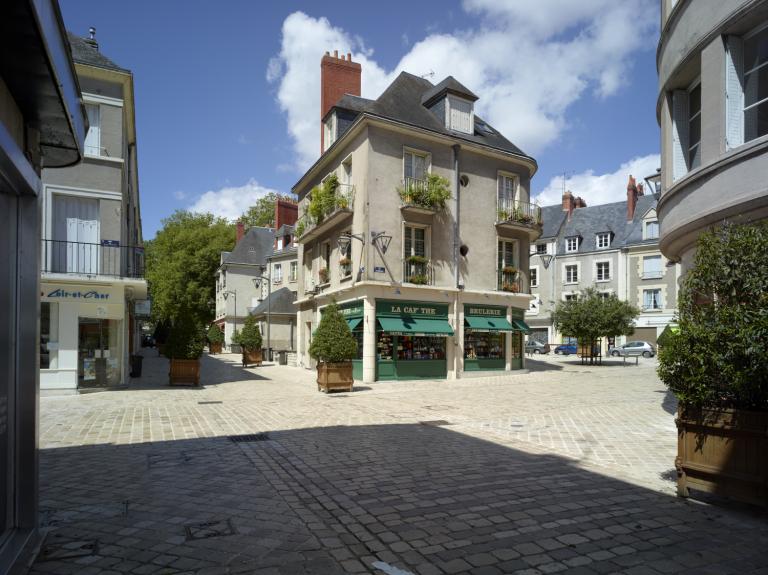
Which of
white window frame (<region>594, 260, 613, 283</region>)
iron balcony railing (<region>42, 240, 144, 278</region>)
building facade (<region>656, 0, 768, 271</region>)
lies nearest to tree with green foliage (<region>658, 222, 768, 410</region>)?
building facade (<region>656, 0, 768, 271</region>)

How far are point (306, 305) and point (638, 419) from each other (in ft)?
60.4

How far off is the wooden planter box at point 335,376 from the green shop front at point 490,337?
723 centimetres

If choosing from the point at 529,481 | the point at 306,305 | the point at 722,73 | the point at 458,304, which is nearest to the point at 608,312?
the point at 458,304

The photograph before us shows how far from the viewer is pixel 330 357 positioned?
15922 mm

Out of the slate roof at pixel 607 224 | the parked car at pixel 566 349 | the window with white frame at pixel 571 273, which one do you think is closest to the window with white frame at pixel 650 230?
the slate roof at pixel 607 224

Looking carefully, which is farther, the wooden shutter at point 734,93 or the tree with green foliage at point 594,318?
the tree with green foliage at point 594,318

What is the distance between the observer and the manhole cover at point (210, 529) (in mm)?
4398

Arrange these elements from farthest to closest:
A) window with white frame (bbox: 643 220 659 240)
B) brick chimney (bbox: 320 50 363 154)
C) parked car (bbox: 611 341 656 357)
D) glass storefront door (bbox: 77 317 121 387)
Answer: window with white frame (bbox: 643 220 659 240) < parked car (bbox: 611 341 656 357) < brick chimney (bbox: 320 50 363 154) < glass storefront door (bbox: 77 317 121 387)

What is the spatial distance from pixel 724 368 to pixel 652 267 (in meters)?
42.1

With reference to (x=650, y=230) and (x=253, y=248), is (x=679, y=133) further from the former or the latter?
(x=253, y=248)

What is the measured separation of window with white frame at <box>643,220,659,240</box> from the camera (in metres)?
42.5

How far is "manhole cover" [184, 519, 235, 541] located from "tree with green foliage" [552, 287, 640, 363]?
2845 centimetres

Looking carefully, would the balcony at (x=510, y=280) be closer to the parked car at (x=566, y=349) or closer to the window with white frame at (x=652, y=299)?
the parked car at (x=566, y=349)

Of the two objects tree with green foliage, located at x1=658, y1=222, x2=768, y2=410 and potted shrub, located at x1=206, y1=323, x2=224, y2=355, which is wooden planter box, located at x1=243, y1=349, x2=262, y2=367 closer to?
potted shrub, located at x1=206, y1=323, x2=224, y2=355
